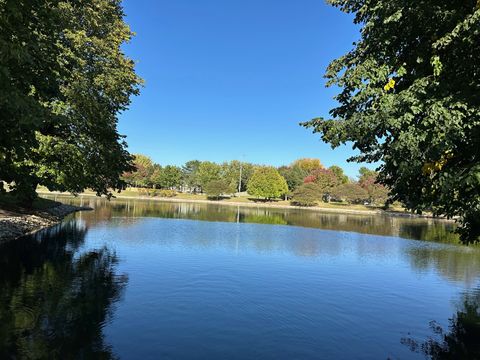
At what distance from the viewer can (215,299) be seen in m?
16.0

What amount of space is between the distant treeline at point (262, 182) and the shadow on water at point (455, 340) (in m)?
111

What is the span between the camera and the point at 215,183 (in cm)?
13262

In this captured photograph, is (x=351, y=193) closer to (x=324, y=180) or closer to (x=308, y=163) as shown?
(x=324, y=180)

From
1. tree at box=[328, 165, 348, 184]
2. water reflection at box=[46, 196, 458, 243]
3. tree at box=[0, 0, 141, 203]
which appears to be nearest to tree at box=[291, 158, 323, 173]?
tree at box=[328, 165, 348, 184]

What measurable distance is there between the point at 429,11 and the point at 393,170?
521 centimetres

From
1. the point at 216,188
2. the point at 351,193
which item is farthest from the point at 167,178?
the point at 351,193

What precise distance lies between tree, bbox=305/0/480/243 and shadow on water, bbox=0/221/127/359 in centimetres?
884

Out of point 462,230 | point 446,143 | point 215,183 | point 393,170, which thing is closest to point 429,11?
point 446,143

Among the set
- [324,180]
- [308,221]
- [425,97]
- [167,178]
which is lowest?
[308,221]

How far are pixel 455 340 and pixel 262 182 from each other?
122420mm

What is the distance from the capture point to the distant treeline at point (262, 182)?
132 meters

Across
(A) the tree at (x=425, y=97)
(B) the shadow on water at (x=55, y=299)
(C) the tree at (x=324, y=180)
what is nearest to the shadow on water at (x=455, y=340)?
(A) the tree at (x=425, y=97)

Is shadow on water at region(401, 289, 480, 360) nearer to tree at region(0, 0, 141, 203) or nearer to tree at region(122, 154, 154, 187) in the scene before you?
tree at region(0, 0, 141, 203)

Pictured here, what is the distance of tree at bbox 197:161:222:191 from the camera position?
145625 mm
